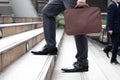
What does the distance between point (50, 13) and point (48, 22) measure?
5.4 inches

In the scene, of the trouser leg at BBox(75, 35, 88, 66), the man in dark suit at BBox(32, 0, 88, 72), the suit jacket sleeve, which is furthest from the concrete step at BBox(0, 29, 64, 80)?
the suit jacket sleeve

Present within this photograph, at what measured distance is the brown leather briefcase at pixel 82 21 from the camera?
3.86 m

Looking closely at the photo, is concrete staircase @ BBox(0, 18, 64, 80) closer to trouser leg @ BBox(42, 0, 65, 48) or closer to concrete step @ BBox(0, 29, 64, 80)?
concrete step @ BBox(0, 29, 64, 80)

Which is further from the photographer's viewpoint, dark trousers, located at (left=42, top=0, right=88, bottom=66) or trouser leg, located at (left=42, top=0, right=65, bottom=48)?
→ trouser leg, located at (left=42, top=0, right=65, bottom=48)

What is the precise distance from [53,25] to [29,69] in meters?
0.88

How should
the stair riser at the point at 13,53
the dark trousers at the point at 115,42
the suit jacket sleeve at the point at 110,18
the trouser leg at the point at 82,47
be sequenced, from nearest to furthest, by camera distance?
the stair riser at the point at 13,53
the trouser leg at the point at 82,47
the suit jacket sleeve at the point at 110,18
the dark trousers at the point at 115,42

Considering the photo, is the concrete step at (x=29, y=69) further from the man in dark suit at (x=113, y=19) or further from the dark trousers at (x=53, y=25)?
the man in dark suit at (x=113, y=19)

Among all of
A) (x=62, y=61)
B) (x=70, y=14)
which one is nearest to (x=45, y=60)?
(x=70, y=14)

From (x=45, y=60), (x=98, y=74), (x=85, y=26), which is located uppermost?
(x=85, y=26)

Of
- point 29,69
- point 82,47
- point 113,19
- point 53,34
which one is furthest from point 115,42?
point 29,69

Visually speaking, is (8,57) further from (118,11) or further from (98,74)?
(118,11)

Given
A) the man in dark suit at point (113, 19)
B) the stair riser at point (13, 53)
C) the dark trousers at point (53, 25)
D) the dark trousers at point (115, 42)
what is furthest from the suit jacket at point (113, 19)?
the dark trousers at point (53, 25)

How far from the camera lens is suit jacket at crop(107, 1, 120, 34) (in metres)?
6.69

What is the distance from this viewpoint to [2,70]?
3627 mm
